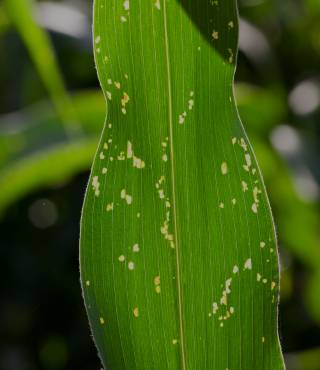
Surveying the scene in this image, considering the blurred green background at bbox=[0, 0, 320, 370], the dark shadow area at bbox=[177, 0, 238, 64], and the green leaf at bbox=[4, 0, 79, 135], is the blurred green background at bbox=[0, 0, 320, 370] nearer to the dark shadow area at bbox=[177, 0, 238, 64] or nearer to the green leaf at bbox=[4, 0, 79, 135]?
the green leaf at bbox=[4, 0, 79, 135]

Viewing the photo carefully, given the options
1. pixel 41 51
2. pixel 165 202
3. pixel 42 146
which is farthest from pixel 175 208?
pixel 42 146

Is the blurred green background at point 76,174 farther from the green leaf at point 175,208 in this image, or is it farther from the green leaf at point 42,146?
the green leaf at point 175,208

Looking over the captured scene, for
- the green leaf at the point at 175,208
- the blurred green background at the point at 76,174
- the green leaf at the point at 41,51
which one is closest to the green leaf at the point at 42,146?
the green leaf at the point at 41,51

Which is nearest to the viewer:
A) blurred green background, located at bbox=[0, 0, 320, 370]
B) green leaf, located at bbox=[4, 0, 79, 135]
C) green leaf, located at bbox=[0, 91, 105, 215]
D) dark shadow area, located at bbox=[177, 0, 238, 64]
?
dark shadow area, located at bbox=[177, 0, 238, 64]

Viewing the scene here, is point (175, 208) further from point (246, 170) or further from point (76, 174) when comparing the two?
point (76, 174)

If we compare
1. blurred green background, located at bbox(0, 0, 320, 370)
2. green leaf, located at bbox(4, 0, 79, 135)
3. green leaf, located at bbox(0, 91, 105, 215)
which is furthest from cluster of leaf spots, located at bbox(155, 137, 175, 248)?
blurred green background, located at bbox(0, 0, 320, 370)

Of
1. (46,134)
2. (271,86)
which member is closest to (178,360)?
(46,134)
